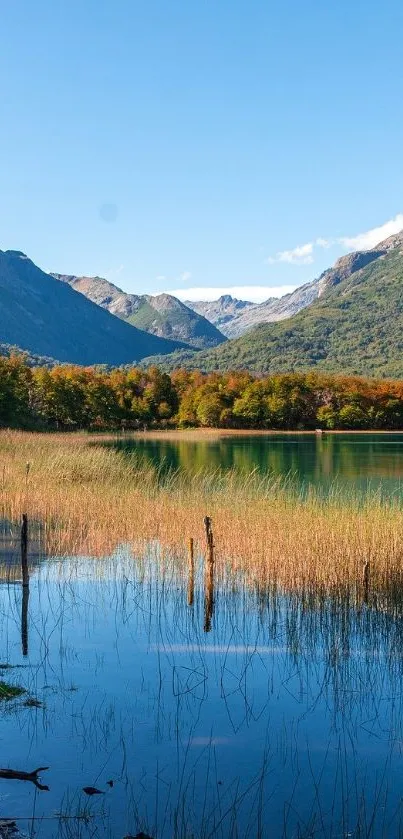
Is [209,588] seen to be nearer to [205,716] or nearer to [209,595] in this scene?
[209,595]

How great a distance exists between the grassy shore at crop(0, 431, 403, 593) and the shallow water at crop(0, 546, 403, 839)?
0.80 m

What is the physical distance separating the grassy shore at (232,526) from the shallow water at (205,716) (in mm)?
796

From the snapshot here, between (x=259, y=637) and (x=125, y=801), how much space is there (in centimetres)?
399

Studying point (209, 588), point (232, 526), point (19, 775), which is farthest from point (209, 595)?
point (19, 775)

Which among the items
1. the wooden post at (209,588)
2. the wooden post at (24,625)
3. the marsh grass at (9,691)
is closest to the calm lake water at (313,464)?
the wooden post at (209,588)

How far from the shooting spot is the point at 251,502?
15234mm

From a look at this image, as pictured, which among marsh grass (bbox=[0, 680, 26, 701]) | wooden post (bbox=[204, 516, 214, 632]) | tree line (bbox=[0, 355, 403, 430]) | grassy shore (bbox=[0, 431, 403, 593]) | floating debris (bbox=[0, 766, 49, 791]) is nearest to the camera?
floating debris (bbox=[0, 766, 49, 791])

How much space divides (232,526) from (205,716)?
6.69 meters

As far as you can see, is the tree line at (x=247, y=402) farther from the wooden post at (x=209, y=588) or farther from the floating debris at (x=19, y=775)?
the floating debris at (x=19, y=775)

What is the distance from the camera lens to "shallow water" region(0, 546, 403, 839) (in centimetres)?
514

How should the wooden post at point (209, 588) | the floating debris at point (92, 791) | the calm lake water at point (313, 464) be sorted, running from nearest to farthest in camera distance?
1. the floating debris at point (92, 791)
2. the wooden post at point (209, 588)
3. the calm lake water at point (313, 464)

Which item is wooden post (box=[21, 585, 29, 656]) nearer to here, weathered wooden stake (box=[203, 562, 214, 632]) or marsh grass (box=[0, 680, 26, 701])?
marsh grass (box=[0, 680, 26, 701])

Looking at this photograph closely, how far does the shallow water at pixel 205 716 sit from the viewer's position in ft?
16.9

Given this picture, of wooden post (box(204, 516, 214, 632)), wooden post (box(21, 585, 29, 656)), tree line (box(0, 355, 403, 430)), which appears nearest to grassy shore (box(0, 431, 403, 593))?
wooden post (box(204, 516, 214, 632))
